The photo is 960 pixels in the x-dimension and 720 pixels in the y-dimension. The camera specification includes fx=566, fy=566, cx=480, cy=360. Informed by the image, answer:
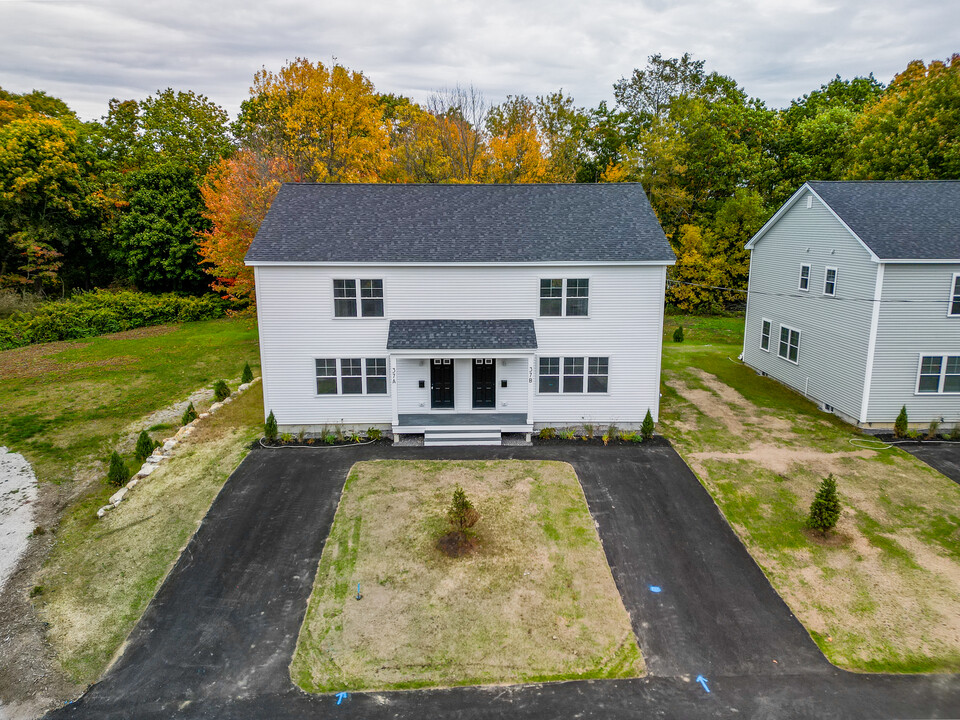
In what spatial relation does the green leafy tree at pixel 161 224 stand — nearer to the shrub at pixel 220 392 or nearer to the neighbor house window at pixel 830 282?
the shrub at pixel 220 392

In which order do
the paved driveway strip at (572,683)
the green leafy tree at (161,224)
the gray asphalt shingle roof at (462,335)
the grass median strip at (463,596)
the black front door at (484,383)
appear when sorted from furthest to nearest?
the green leafy tree at (161,224) → the black front door at (484,383) → the gray asphalt shingle roof at (462,335) → the grass median strip at (463,596) → the paved driveway strip at (572,683)

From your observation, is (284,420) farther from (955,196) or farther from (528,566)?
(955,196)

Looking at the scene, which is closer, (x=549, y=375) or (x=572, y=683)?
(x=572, y=683)

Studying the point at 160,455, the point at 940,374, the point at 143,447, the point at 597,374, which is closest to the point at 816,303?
the point at 940,374

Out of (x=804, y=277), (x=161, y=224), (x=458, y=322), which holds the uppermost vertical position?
(x=161, y=224)

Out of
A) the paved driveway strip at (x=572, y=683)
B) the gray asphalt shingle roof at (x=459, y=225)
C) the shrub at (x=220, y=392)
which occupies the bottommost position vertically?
the paved driveway strip at (x=572, y=683)

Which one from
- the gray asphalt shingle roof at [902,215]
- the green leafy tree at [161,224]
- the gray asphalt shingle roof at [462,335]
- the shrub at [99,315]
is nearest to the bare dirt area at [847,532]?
the gray asphalt shingle roof at [462,335]

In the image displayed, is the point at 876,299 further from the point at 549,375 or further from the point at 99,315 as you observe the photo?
the point at 99,315
